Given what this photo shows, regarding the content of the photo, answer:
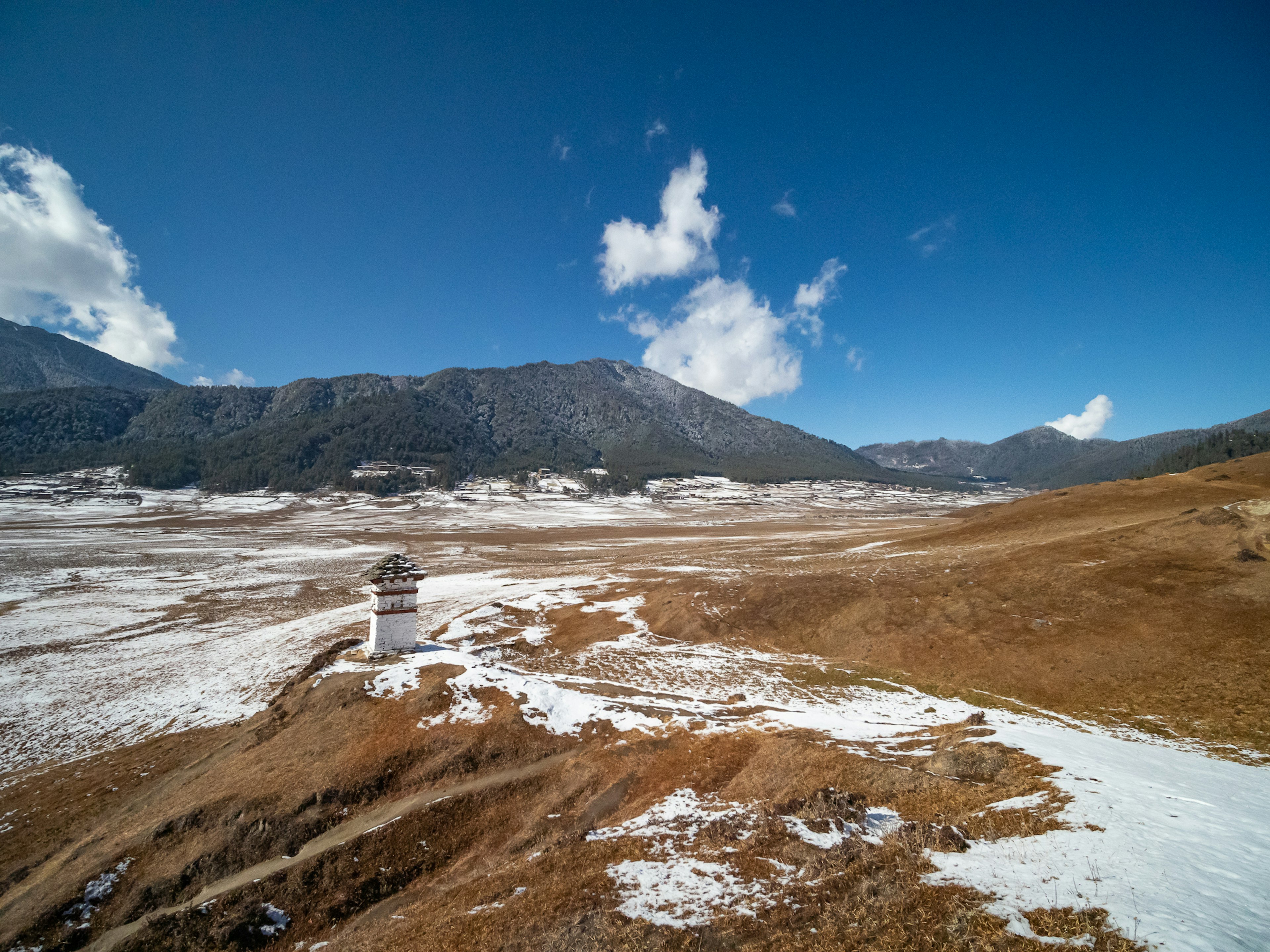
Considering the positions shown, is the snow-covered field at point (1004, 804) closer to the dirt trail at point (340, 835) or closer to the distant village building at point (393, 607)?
the distant village building at point (393, 607)

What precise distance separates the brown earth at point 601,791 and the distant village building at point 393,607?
10.5 feet

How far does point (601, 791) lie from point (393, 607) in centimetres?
1385

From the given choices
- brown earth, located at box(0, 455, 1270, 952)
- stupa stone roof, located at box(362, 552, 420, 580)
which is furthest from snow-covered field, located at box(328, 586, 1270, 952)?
stupa stone roof, located at box(362, 552, 420, 580)

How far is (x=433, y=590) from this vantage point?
47562 millimetres

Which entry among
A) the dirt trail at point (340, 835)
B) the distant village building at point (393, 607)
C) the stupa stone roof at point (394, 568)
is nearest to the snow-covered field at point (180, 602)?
the distant village building at point (393, 607)

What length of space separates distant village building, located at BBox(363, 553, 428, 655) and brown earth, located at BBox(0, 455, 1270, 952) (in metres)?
3.21

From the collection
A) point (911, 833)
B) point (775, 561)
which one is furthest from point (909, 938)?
point (775, 561)

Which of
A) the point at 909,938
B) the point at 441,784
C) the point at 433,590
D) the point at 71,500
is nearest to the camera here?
the point at 909,938

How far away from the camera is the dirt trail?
36.4 ft

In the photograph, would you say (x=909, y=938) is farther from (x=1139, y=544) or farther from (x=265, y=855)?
(x=1139, y=544)

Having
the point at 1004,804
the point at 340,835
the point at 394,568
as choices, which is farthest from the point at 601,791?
the point at 394,568

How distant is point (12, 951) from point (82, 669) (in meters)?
25.2

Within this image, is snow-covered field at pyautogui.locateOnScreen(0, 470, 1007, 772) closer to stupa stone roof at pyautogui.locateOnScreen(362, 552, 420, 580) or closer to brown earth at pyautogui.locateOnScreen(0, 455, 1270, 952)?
brown earth at pyautogui.locateOnScreen(0, 455, 1270, 952)

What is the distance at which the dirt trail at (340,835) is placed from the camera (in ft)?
36.4
